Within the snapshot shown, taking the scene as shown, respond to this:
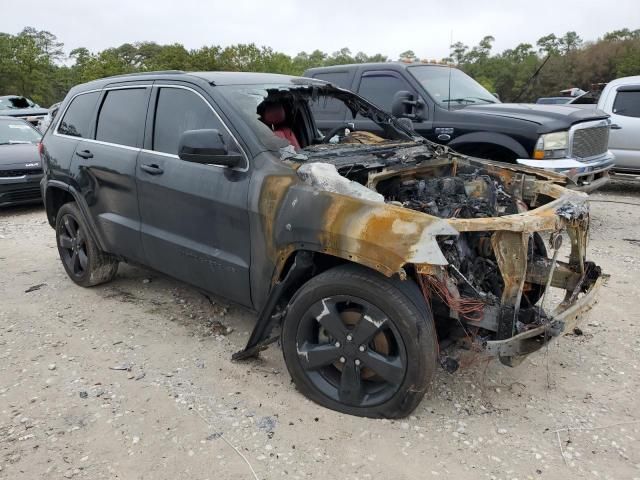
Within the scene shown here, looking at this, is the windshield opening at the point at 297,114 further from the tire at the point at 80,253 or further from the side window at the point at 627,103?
the side window at the point at 627,103

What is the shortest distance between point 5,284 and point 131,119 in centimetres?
241

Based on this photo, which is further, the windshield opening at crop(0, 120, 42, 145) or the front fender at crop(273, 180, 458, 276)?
the windshield opening at crop(0, 120, 42, 145)

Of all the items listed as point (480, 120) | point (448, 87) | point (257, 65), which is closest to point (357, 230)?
point (480, 120)

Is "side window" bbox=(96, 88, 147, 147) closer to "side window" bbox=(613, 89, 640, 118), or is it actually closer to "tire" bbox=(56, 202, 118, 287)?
"tire" bbox=(56, 202, 118, 287)

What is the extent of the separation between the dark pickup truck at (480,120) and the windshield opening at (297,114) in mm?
754

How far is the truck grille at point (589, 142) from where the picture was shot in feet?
21.3

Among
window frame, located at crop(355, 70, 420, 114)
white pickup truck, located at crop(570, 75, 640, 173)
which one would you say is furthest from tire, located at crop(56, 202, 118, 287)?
white pickup truck, located at crop(570, 75, 640, 173)

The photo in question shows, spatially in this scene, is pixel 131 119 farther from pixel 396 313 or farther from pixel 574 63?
pixel 574 63

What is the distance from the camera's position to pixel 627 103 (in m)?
8.92

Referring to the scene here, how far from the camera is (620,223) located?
7137 mm

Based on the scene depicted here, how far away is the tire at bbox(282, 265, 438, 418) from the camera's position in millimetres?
2730

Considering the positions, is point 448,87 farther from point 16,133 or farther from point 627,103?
point 16,133

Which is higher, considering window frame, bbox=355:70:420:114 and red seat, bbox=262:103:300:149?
window frame, bbox=355:70:420:114

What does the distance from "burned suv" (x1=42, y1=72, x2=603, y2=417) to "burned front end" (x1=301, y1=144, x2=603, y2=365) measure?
10 mm
